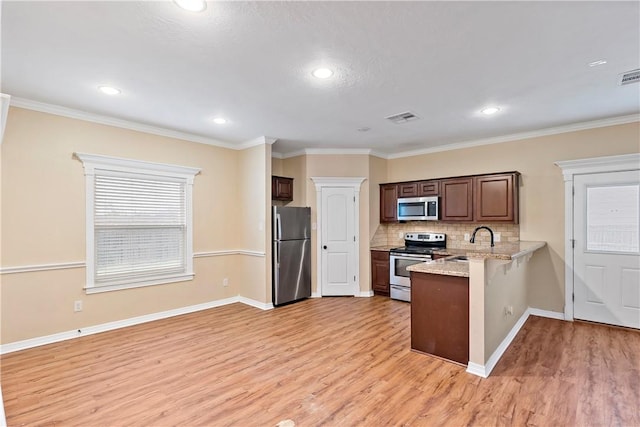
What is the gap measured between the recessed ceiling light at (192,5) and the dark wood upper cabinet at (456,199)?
4.42 metres

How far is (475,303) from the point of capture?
289cm

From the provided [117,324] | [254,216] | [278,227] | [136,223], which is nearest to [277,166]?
[254,216]

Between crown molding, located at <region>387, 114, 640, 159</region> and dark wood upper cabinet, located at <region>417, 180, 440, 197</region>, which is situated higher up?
crown molding, located at <region>387, 114, 640, 159</region>

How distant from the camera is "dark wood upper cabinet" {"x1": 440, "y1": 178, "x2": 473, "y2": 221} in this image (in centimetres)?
502

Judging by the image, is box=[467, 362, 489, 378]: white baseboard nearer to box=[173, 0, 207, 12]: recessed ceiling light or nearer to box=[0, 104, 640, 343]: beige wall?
box=[0, 104, 640, 343]: beige wall

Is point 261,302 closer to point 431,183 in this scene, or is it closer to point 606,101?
point 431,183

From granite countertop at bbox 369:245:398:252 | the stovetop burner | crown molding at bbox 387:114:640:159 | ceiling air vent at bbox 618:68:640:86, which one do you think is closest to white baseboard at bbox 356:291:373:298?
granite countertop at bbox 369:245:398:252

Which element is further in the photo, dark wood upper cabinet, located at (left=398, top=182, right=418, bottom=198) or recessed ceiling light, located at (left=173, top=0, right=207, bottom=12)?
dark wood upper cabinet, located at (left=398, top=182, right=418, bottom=198)

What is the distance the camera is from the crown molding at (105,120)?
347cm

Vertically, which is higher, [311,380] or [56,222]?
[56,222]

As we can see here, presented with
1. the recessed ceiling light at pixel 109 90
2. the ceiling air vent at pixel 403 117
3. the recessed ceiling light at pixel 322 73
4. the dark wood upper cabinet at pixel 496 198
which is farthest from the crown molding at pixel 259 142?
the dark wood upper cabinet at pixel 496 198

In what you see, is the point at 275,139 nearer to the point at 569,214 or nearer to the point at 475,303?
the point at 475,303

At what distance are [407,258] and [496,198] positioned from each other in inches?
64.2

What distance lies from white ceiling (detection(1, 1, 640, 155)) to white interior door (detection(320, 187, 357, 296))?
73.8 inches
